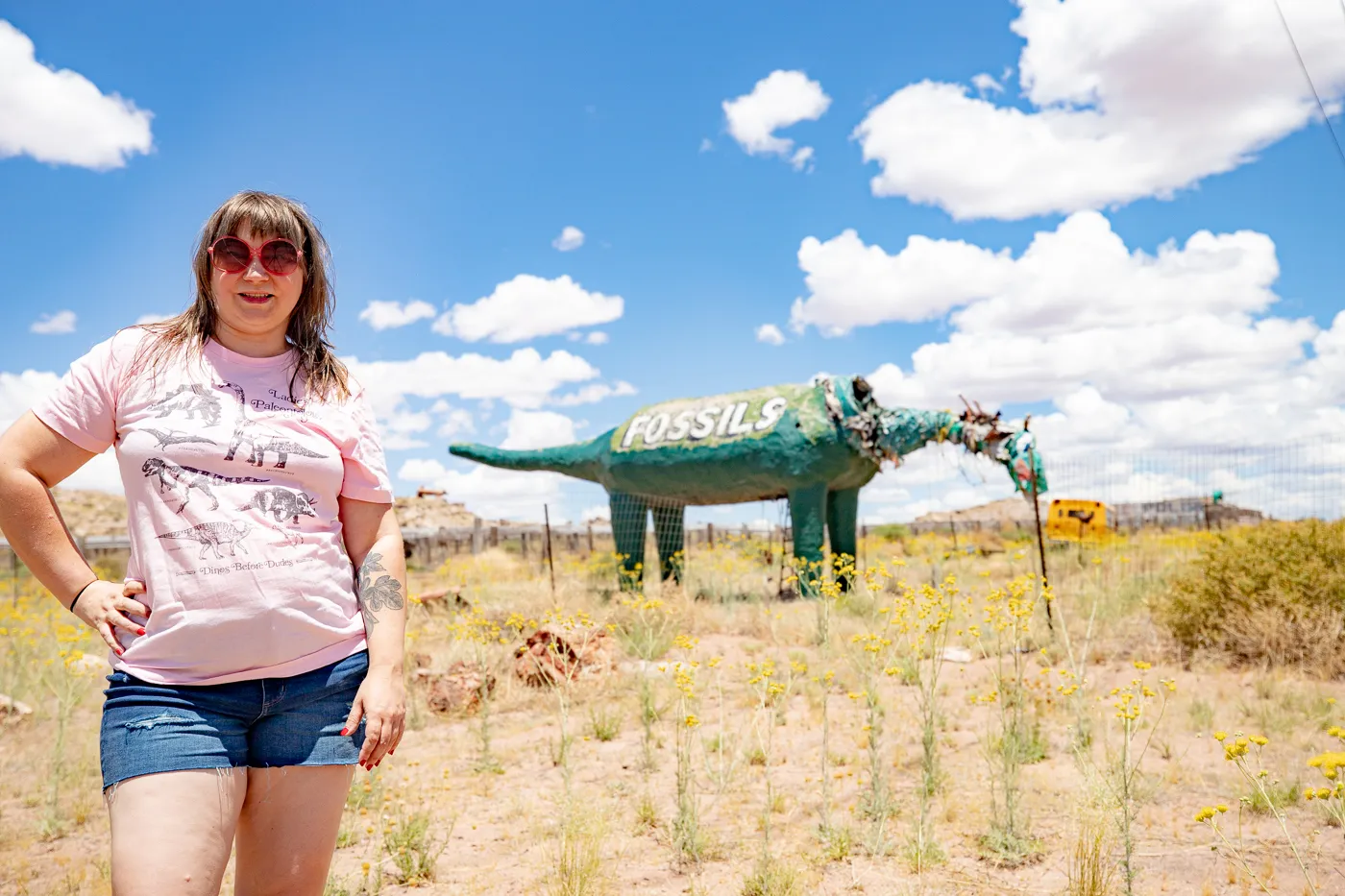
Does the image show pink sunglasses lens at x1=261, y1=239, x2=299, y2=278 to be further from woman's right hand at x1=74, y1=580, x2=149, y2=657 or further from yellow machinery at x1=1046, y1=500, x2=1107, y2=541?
yellow machinery at x1=1046, y1=500, x2=1107, y2=541

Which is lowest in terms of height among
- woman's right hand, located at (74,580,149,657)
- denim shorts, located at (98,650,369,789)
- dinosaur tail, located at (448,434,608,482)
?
denim shorts, located at (98,650,369,789)

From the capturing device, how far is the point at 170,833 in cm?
165

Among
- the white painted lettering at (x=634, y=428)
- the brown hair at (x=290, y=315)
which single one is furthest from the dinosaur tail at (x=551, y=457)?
the brown hair at (x=290, y=315)

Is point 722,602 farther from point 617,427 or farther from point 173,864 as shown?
point 173,864

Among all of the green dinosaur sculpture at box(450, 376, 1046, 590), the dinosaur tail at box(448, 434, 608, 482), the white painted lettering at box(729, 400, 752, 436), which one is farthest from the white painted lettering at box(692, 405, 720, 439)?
the dinosaur tail at box(448, 434, 608, 482)

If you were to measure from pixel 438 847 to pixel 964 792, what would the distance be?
2614mm

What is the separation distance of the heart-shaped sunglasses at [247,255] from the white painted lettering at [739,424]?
904 centimetres

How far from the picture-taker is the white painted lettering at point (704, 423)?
11.3 meters

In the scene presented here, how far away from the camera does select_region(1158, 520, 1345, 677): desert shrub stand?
6836 millimetres

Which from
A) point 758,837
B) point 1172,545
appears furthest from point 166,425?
point 1172,545

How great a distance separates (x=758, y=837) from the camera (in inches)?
161

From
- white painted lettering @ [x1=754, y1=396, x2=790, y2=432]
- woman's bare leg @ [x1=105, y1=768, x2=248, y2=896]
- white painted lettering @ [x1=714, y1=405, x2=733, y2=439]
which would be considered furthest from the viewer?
white painted lettering @ [x1=714, y1=405, x2=733, y2=439]

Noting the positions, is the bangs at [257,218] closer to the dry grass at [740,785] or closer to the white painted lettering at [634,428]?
the dry grass at [740,785]

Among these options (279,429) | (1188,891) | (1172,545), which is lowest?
(1188,891)
